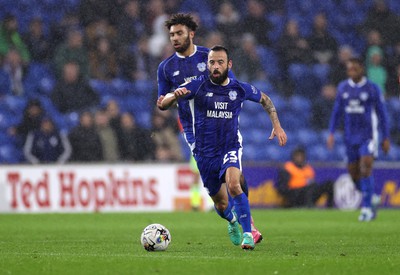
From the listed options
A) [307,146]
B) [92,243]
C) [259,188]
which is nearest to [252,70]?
[307,146]

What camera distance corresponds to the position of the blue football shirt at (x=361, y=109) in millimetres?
15453

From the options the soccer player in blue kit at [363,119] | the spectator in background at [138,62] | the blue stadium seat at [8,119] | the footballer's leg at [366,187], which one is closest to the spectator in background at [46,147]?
the blue stadium seat at [8,119]

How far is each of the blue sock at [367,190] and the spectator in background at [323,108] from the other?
6567 millimetres

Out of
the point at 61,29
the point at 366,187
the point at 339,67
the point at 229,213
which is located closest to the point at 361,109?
the point at 366,187

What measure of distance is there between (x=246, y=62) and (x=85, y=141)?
445 centimetres

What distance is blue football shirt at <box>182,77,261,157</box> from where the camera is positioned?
980 centimetres

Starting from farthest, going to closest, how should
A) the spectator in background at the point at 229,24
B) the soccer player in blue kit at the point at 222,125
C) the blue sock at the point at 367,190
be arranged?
1. the spectator in background at the point at 229,24
2. the blue sock at the point at 367,190
3. the soccer player in blue kit at the point at 222,125

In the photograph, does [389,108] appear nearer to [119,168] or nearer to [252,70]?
[252,70]

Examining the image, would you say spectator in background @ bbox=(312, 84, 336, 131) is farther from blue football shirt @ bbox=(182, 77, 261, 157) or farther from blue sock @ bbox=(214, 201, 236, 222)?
blue football shirt @ bbox=(182, 77, 261, 157)

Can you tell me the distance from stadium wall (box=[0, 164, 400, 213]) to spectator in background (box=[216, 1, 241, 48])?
374cm

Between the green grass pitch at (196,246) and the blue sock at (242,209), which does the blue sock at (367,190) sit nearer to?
the green grass pitch at (196,246)

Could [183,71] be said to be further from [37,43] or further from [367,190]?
[37,43]

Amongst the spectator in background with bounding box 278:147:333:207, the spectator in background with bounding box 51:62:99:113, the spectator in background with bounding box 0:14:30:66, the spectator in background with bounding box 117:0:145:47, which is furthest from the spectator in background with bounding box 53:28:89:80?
the spectator in background with bounding box 278:147:333:207

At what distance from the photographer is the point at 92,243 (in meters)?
10.5
